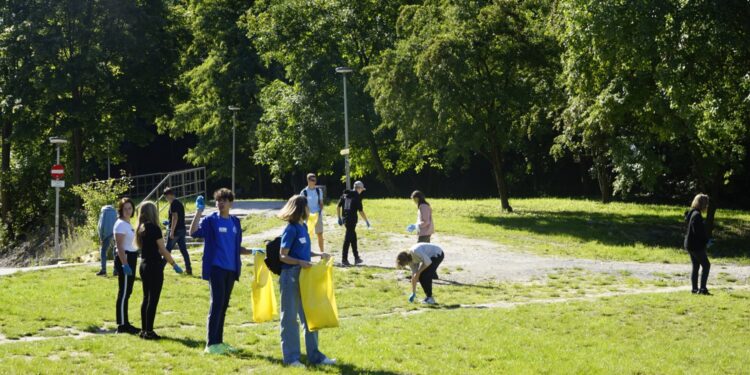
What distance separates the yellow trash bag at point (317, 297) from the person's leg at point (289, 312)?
9 cm

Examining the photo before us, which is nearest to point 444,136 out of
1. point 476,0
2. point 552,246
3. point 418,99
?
point 418,99

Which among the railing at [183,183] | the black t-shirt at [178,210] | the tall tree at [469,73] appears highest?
the tall tree at [469,73]

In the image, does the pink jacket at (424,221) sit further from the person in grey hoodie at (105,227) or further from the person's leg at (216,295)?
the person's leg at (216,295)

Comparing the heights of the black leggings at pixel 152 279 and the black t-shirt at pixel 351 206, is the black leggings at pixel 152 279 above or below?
below

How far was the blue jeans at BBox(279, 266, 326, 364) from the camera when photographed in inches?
371

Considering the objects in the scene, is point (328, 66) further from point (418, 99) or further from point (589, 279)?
point (589, 279)

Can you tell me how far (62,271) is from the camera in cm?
1928

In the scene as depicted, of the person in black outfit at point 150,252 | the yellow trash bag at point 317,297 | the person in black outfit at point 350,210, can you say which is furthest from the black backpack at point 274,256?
the person in black outfit at point 350,210

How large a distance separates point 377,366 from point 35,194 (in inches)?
1365

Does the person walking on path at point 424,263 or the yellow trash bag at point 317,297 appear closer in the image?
the yellow trash bag at point 317,297

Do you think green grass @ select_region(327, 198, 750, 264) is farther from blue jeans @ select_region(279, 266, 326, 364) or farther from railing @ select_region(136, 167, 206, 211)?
blue jeans @ select_region(279, 266, 326, 364)

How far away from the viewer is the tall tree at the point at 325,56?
1615 inches

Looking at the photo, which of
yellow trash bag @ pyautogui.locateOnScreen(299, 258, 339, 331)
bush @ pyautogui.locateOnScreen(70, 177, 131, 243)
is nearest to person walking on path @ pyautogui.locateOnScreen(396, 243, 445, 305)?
yellow trash bag @ pyautogui.locateOnScreen(299, 258, 339, 331)

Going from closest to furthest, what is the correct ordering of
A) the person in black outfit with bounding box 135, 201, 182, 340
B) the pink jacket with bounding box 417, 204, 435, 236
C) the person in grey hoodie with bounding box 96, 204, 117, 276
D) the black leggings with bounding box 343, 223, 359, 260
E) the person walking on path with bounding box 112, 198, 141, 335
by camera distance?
the person in black outfit with bounding box 135, 201, 182, 340 < the person walking on path with bounding box 112, 198, 141, 335 < the pink jacket with bounding box 417, 204, 435, 236 < the person in grey hoodie with bounding box 96, 204, 117, 276 < the black leggings with bounding box 343, 223, 359, 260
